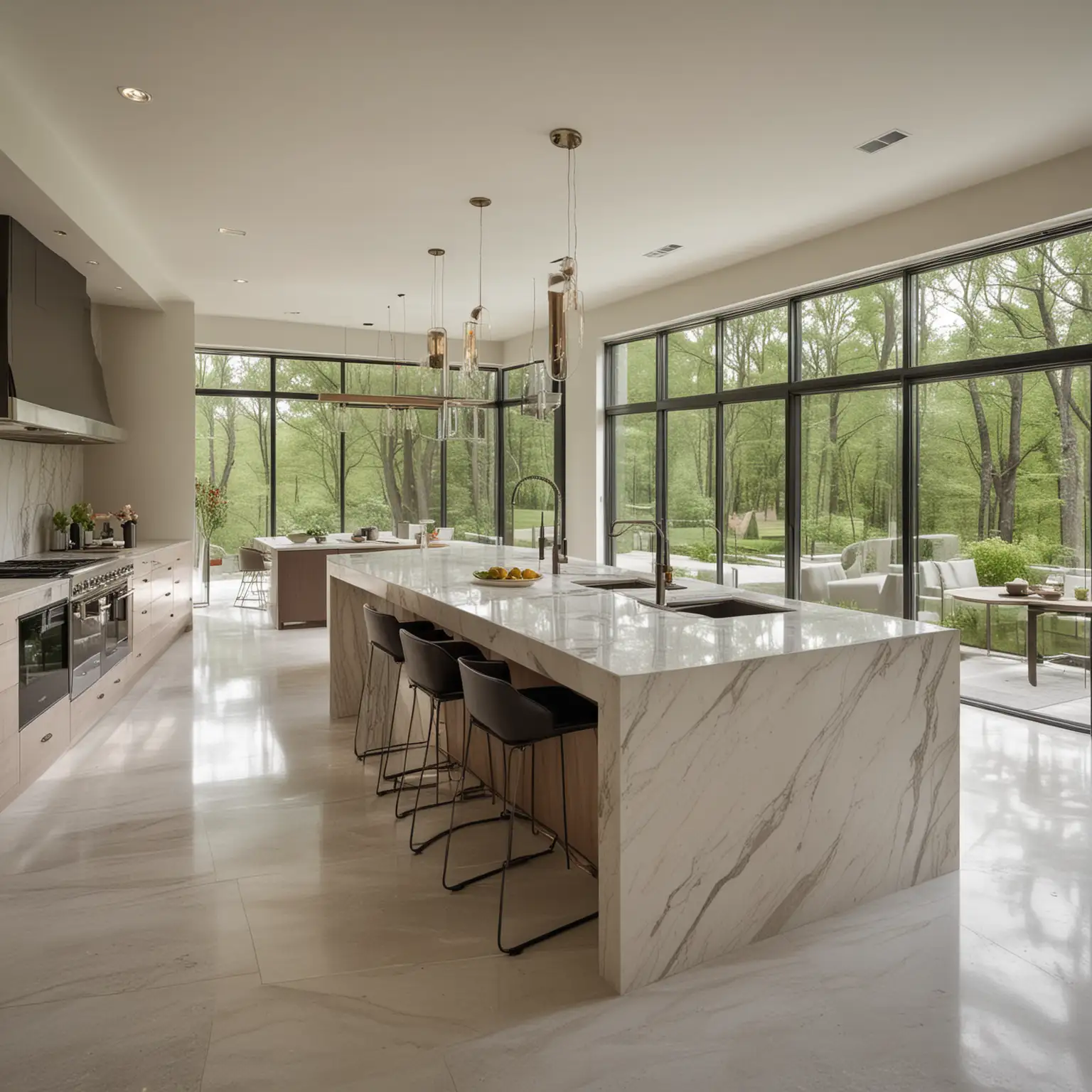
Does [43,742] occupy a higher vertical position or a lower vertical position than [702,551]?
lower

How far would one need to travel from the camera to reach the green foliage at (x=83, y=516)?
6316mm

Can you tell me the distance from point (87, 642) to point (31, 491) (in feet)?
6.45

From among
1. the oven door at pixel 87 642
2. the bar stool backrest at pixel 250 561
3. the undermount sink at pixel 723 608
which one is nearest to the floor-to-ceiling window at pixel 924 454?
the undermount sink at pixel 723 608

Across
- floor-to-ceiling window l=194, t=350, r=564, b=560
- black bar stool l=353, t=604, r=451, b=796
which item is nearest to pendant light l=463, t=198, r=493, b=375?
black bar stool l=353, t=604, r=451, b=796

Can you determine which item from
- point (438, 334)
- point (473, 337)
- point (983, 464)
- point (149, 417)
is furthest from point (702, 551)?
point (149, 417)

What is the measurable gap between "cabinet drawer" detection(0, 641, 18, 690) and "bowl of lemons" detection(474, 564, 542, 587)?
198cm

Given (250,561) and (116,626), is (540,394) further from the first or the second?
(250,561)

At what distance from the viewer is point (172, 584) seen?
719 centimetres

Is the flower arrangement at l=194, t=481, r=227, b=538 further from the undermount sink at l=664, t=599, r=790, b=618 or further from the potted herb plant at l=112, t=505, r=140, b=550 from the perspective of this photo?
the undermount sink at l=664, t=599, r=790, b=618

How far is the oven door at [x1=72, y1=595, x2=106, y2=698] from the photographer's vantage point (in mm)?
4344

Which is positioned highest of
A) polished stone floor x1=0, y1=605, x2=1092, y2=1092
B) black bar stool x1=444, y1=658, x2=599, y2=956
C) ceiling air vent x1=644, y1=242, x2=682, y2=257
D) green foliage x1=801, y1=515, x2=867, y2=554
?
ceiling air vent x1=644, y1=242, x2=682, y2=257

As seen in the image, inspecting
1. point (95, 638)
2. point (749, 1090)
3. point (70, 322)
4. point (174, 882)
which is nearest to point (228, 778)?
point (174, 882)

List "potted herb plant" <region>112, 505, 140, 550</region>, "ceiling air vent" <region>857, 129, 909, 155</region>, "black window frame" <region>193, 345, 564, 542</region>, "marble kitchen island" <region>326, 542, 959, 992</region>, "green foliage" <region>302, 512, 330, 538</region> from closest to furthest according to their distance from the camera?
1. "marble kitchen island" <region>326, 542, 959, 992</region>
2. "ceiling air vent" <region>857, 129, 909, 155</region>
3. "potted herb plant" <region>112, 505, 140, 550</region>
4. "black window frame" <region>193, 345, 564, 542</region>
5. "green foliage" <region>302, 512, 330, 538</region>

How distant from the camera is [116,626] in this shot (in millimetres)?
5184
